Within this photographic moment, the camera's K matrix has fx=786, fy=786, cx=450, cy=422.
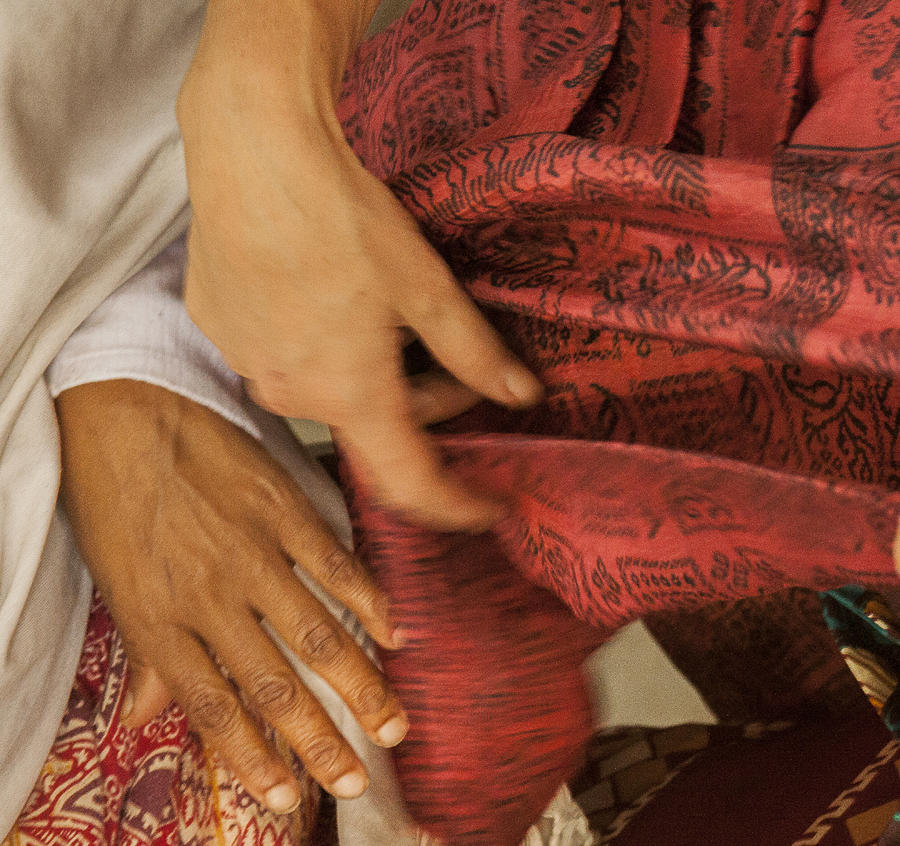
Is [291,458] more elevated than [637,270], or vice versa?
[637,270]

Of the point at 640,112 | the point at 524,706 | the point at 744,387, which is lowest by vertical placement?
the point at 524,706

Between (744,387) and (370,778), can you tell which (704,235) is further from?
(370,778)

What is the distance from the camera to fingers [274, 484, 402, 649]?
0.55 meters

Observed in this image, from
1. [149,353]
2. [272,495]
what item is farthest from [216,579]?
[149,353]

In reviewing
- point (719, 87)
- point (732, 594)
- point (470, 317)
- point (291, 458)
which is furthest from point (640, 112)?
point (291, 458)

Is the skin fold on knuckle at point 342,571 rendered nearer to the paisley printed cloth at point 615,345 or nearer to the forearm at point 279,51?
the paisley printed cloth at point 615,345

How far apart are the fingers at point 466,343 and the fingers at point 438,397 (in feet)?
0.06

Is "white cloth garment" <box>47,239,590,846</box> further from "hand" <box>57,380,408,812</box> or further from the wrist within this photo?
the wrist

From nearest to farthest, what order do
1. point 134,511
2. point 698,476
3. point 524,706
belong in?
point 698,476, point 524,706, point 134,511

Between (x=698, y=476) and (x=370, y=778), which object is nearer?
(x=698, y=476)

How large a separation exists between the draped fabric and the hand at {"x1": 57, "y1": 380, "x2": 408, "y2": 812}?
0.05m

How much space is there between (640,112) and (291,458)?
0.40m

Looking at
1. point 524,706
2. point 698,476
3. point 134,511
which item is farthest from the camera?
point 134,511

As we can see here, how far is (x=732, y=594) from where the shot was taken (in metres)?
0.40
